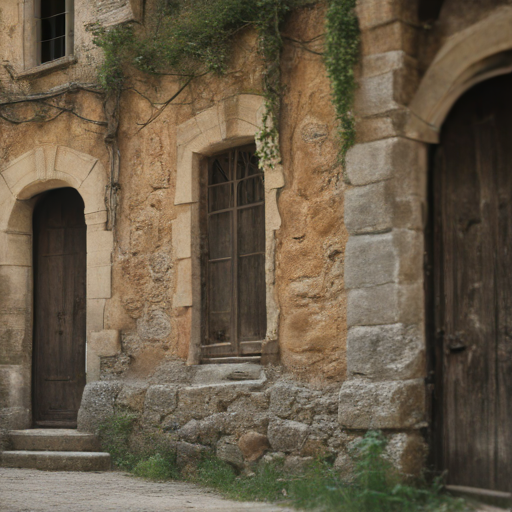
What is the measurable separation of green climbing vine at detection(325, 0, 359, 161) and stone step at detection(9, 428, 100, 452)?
11.9 feet

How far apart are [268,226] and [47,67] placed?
330 cm

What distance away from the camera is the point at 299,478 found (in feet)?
18.5

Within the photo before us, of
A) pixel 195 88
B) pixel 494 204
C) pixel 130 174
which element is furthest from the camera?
pixel 130 174

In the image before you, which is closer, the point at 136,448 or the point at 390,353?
the point at 390,353

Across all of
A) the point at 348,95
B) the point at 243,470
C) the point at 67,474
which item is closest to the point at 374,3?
the point at 348,95

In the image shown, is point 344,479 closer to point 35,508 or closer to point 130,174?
point 35,508

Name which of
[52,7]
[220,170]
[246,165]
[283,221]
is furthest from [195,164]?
[52,7]

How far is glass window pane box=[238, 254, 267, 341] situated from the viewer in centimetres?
673

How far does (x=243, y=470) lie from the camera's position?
20.4 feet

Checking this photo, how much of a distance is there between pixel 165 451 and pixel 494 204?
10.8ft

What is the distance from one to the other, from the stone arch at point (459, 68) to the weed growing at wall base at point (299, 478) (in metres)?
1.97

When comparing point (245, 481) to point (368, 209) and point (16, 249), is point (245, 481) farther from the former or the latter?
point (16, 249)

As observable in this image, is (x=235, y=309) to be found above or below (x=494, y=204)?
below

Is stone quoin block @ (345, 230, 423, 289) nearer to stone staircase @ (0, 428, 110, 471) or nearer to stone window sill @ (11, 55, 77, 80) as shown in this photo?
stone staircase @ (0, 428, 110, 471)
